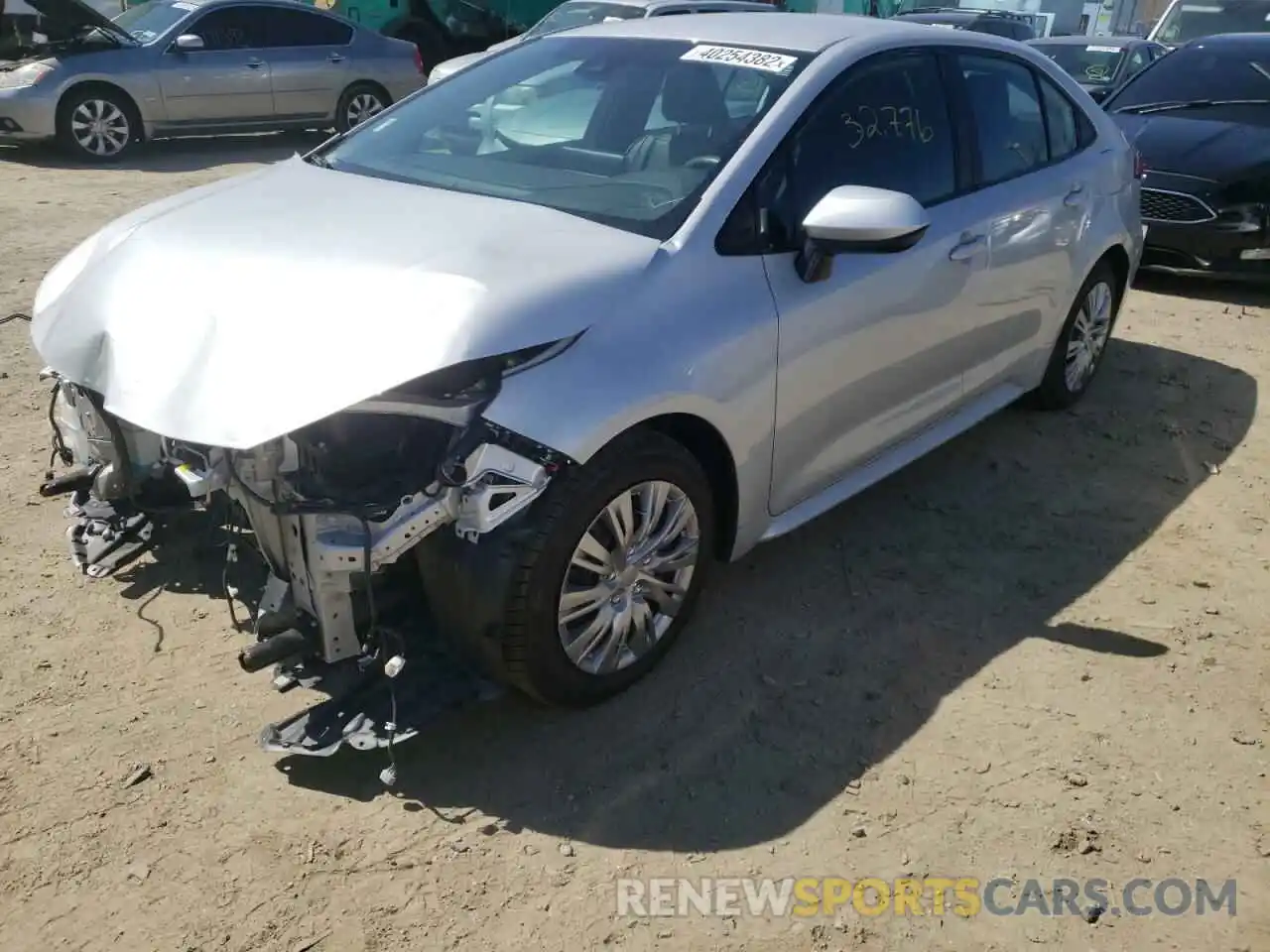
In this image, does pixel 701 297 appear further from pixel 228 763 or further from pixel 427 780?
pixel 228 763

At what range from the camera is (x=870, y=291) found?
11.4ft

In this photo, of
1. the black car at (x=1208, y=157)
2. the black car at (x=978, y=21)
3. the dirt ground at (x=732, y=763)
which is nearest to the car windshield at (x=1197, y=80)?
the black car at (x=1208, y=157)

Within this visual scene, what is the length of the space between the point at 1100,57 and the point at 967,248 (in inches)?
405

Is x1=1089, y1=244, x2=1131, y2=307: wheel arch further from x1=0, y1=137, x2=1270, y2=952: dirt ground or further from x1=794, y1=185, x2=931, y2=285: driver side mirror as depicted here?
x1=794, y1=185, x2=931, y2=285: driver side mirror

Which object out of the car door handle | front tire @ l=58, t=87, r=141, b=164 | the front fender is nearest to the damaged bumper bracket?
the front fender

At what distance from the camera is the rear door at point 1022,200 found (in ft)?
13.5

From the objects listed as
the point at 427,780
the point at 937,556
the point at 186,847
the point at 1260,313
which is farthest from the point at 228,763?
the point at 1260,313

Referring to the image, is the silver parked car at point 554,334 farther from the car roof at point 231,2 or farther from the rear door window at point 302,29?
the rear door window at point 302,29

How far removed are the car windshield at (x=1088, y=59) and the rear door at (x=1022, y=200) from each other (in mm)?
8583

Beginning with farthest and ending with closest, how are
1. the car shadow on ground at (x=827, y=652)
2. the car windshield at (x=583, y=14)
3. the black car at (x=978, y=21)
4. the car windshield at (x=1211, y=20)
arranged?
the black car at (x=978, y=21) < the car windshield at (x=1211, y=20) < the car windshield at (x=583, y=14) < the car shadow on ground at (x=827, y=652)

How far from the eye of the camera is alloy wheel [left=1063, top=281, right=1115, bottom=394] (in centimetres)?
511

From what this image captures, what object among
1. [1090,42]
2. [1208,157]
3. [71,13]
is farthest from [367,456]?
[1090,42]

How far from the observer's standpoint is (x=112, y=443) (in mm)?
3193

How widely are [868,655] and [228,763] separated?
1.87 metres
